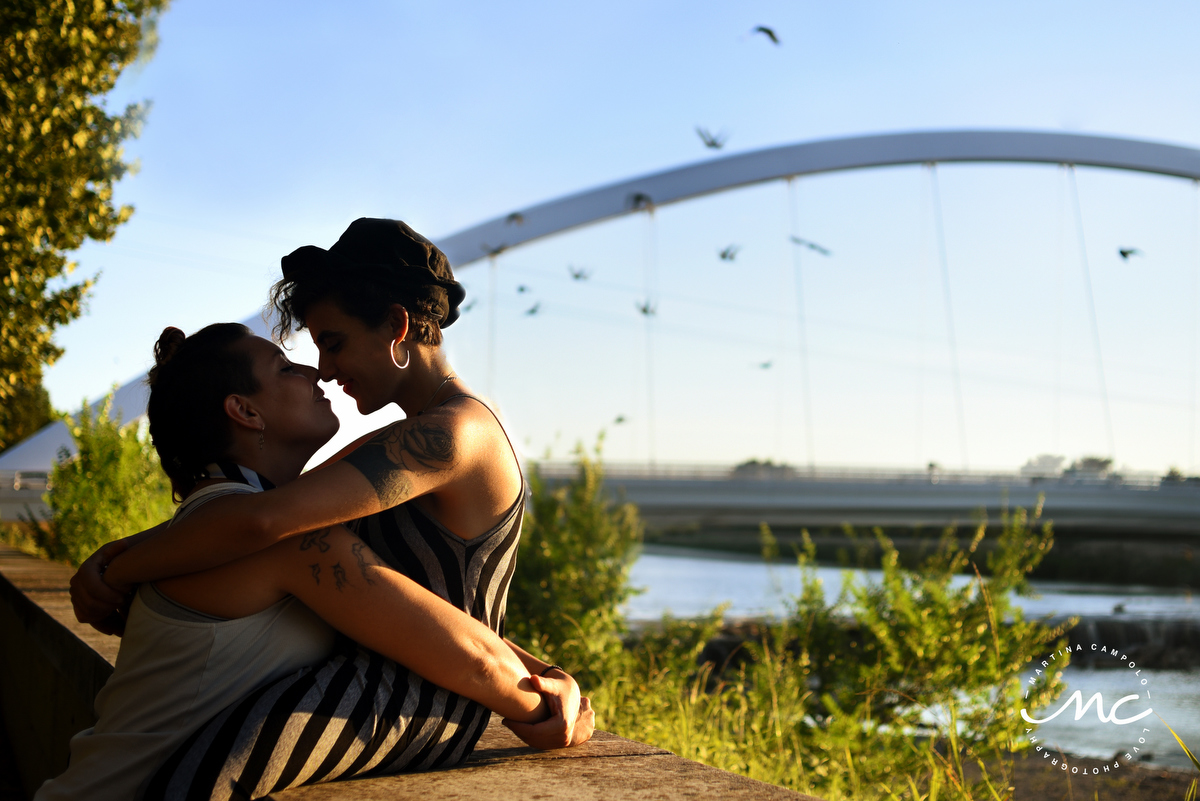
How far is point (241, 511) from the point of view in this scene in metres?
1.28

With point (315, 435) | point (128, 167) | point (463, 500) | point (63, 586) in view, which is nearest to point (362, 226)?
point (315, 435)

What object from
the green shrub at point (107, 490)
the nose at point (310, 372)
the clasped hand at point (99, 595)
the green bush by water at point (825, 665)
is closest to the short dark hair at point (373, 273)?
the nose at point (310, 372)

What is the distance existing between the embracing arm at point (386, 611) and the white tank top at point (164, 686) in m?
0.10

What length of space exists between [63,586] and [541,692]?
3767mm

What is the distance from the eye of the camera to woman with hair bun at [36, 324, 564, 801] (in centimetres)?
134

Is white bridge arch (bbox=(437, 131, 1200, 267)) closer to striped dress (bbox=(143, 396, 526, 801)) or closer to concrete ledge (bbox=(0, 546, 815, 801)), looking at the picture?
concrete ledge (bbox=(0, 546, 815, 801))

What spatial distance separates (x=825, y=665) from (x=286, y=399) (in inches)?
198

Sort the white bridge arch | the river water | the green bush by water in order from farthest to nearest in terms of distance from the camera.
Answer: the white bridge arch < the river water < the green bush by water

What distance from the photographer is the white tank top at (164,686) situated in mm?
1331

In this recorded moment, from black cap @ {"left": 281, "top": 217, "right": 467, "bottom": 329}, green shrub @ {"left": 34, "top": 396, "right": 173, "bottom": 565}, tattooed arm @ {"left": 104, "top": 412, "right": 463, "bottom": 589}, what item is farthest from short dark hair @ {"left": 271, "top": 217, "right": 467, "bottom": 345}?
green shrub @ {"left": 34, "top": 396, "right": 173, "bottom": 565}

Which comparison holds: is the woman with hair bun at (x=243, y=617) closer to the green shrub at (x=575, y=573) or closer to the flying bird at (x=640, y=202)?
the green shrub at (x=575, y=573)

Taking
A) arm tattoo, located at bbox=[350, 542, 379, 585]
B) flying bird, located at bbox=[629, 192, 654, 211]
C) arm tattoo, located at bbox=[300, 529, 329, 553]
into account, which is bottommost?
arm tattoo, located at bbox=[350, 542, 379, 585]

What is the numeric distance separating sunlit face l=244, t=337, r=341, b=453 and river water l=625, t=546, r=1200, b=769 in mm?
2500

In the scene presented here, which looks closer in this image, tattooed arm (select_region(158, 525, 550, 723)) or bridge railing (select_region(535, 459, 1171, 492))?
tattooed arm (select_region(158, 525, 550, 723))
